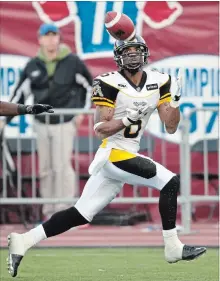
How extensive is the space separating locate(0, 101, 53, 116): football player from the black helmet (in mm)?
686

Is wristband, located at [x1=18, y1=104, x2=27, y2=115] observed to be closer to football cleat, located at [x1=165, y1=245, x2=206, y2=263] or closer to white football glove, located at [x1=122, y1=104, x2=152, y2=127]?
white football glove, located at [x1=122, y1=104, x2=152, y2=127]

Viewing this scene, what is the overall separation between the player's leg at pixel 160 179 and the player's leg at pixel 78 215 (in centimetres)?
11

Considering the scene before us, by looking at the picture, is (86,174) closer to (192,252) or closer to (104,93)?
(104,93)

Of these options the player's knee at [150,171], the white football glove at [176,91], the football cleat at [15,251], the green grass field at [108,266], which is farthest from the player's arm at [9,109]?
the green grass field at [108,266]

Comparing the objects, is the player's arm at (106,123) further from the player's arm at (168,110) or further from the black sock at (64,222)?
the black sock at (64,222)

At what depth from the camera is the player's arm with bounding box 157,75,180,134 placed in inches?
323

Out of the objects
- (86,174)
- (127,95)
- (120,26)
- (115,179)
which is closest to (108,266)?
(115,179)

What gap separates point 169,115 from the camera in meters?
8.23

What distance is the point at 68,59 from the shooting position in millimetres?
12539

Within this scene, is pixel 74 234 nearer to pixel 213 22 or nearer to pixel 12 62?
pixel 12 62

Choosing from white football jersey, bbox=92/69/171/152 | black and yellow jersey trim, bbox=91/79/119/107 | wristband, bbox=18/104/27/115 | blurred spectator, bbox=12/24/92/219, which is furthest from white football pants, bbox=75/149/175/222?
blurred spectator, bbox=12/24/92/219

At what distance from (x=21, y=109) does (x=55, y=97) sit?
4.61 metres

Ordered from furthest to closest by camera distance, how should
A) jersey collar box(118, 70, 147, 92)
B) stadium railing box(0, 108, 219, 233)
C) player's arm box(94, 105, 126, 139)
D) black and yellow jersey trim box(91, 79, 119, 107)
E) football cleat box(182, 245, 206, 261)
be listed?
stadium railing box(0, 108, 219, 233) < jersey collar box(118, 70, 147, 92) < black and yellow jersey trim box(91, 79, 119, 107) < player's arm box(94, 105, 126, 139) < football cleat box(182, 245, 206, 261)

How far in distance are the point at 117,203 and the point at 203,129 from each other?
4.36 ft
